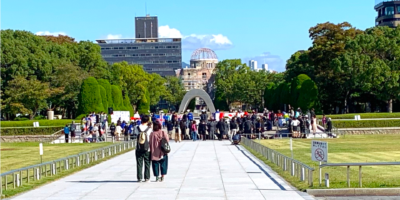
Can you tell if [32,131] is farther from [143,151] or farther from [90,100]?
[143,151]

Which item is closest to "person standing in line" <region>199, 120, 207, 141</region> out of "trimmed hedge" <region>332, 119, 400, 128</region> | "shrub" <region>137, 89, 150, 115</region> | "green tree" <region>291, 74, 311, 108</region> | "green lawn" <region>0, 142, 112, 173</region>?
"green lawn" <region>0, 142, 112, 173</region>

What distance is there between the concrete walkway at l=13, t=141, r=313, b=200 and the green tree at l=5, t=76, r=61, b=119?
46481 millimetres

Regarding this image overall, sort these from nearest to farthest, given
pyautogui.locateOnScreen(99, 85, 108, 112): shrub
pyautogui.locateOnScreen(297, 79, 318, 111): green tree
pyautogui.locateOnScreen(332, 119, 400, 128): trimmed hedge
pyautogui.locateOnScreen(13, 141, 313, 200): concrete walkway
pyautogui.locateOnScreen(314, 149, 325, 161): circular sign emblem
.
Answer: pyautogui.locateOnScreen(13, 141, 313, 200): concrete walkway, pyautogui.locateOnScreen(314, 149, 325, 161): circular sign emblem, pyautogui.locateOnScreen(332, 119, 400, 128): trimmed hedge, pyautogui.locateOnScreen(297, 79, 318, 111): green tree, pyautogui.locateOnScreen(99, 85, 108, 112): shrub

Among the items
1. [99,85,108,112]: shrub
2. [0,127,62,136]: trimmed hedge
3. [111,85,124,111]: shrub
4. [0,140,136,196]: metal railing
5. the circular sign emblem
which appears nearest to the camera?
the circular sign emblem

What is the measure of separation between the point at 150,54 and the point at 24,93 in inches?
4807

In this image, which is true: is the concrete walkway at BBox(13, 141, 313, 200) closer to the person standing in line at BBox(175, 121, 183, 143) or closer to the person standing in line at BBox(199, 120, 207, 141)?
the person standing in line at BBox(175, 121, 183, 143)

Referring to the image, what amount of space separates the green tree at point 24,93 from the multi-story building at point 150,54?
11837 centimetres

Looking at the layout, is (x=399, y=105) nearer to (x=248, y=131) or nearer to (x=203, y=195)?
(x=248, y=131)

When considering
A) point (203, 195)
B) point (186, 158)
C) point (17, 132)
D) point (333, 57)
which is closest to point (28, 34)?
point (17, 132)

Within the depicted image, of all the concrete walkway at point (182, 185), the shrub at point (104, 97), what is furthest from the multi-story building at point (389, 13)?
the concrete walkway at point (182, 185)

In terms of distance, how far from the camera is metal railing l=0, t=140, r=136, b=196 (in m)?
16.5

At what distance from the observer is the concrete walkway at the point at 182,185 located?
14.2 m

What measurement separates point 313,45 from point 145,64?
120m

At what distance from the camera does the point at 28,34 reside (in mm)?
74562
